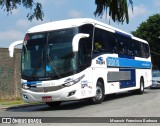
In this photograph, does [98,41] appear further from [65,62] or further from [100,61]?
[65,62]

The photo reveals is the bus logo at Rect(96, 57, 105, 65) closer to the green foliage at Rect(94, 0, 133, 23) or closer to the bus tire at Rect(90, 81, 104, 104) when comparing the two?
the bus tire at Rect(90, 81, 104, 104)

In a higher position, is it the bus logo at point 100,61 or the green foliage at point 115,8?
the green foliage at point 115,8

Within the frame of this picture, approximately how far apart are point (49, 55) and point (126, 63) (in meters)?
6.80

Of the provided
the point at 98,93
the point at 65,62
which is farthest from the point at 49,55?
the point at 98,93

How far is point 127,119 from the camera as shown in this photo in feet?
36.5

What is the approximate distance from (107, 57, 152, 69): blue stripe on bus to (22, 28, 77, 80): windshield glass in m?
3.64

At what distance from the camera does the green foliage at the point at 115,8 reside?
2177 cm

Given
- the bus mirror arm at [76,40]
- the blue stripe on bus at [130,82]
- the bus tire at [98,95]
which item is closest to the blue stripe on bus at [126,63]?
the blue stripe on bus at [130,82]

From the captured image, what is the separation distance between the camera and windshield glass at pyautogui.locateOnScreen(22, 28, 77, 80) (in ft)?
47.4

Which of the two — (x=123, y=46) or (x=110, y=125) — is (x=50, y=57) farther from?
(x=123, y=46)

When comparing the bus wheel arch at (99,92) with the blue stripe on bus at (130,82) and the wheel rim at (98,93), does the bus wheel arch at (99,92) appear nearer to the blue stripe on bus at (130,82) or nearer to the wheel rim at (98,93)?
the wheel rim at (98,93)

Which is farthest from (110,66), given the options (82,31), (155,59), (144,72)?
(155,59)

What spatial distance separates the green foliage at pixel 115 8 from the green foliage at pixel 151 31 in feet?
121

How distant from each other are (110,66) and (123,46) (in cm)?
250
